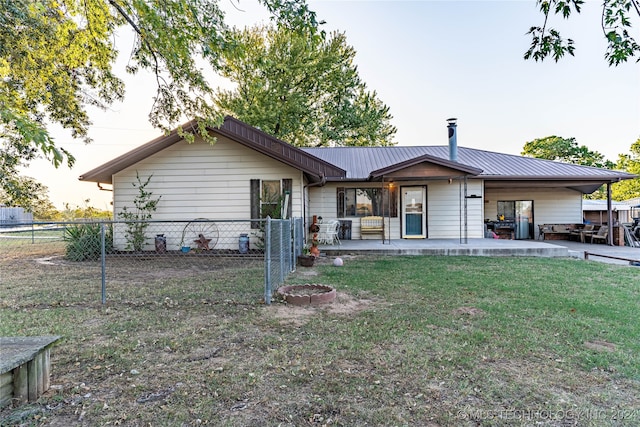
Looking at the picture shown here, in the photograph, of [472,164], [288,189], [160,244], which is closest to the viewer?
[160,244]

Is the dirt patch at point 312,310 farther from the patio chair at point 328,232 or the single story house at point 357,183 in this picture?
the patio chair at point 328,232

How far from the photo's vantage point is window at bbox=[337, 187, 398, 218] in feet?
40.5

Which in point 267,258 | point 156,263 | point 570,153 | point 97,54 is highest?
point 570,153

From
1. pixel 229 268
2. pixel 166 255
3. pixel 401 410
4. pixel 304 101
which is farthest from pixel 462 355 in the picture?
pixel 304 101

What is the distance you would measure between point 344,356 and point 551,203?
50.5ft

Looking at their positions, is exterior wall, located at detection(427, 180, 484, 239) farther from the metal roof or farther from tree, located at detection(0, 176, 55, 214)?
tree, located at detection(0, 176, 55, 214)

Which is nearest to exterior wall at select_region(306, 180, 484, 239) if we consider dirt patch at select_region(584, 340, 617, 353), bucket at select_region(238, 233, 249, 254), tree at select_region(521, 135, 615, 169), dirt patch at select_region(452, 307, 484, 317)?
bucket at select_region(238, 233, 249, 254)

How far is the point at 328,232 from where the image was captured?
35.1 ft

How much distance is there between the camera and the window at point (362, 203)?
40.5ft

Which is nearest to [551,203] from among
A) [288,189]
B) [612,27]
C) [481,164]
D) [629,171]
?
[481,164]

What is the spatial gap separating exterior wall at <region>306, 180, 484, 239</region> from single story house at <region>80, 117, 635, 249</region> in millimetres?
36

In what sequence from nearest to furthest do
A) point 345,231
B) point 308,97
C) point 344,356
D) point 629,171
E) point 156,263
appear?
point 344,356 → point 156,263 → point 345,231 → point 308,97 → point 629,171

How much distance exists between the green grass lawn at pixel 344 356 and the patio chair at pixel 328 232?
5184 millimetres

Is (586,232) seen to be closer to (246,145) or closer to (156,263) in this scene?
(246,145)
